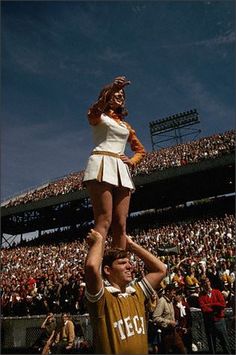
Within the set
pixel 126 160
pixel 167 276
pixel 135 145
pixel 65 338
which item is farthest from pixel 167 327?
pixel 126 160

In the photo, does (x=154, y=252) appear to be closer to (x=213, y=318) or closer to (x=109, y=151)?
(x=213, y=318)

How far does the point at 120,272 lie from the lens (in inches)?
88.5

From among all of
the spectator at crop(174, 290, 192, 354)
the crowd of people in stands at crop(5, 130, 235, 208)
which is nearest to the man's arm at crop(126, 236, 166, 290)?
the spectator at crop(174, 290, 192, 354)

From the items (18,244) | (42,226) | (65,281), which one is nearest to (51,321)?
(65,281)

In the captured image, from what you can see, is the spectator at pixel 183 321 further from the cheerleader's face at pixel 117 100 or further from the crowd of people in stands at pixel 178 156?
the crowd of people in stands at pixel 178 156

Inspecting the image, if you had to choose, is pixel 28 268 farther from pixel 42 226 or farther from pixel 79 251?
pixel 42 226

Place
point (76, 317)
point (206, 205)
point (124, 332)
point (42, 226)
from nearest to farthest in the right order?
1. point (124, 332)
2. point (76, 317)
3. point (206, 205)
4. point (42, 226)

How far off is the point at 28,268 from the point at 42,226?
51.4 ft

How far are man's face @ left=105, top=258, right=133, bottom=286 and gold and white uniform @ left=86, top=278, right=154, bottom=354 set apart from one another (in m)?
0.11

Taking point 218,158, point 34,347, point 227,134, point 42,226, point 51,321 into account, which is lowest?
point 34,347

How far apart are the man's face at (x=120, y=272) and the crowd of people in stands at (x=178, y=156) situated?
2275cm

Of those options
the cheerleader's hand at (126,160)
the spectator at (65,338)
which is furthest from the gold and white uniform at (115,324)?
the spectator at (65,338)

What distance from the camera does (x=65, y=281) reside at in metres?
12.3

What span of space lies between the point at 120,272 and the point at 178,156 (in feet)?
84.3
